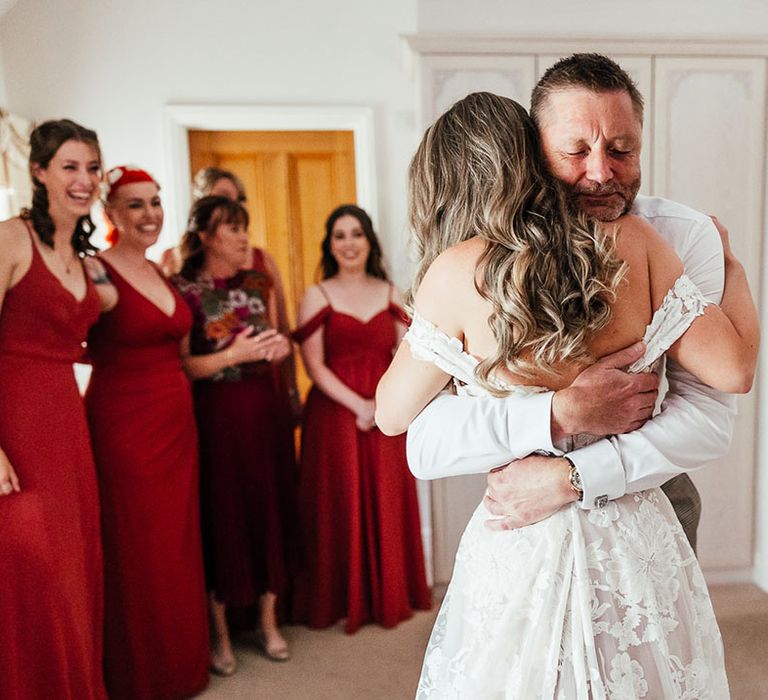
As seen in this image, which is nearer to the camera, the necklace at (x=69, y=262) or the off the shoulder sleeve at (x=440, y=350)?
the off the shoulder sleeve at (x=440, y=350)

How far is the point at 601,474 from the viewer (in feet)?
3.34

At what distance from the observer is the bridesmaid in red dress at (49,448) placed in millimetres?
1771

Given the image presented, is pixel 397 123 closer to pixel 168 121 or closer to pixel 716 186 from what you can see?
pixel 168 121

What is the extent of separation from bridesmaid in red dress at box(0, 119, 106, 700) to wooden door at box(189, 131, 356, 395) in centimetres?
151

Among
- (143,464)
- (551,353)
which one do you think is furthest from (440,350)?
(143,464)

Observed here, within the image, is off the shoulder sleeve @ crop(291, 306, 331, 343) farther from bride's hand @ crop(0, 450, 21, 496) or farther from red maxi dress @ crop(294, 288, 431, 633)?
bride's hand @ crop(0, 450, 21, 496)

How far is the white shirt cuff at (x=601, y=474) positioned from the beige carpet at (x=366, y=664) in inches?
63.2

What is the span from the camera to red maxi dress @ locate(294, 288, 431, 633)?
2707mm

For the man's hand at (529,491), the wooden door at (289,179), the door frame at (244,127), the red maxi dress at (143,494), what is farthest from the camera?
the wooden door at (289,179)

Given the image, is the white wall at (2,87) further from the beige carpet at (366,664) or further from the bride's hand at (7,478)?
the beige carpet at (366,664)

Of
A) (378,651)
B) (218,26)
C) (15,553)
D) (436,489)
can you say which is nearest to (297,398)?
(436,489)

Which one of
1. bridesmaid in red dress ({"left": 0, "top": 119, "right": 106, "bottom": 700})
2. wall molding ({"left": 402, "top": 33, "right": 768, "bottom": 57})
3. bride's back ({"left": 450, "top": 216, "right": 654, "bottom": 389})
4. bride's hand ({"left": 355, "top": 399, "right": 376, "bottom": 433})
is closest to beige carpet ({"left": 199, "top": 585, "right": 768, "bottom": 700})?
bridesmaid in red dress ({"left": 0, "top": 119, "right": 106, "bottom": 700})

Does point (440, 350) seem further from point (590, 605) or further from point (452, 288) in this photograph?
point (590, 605)

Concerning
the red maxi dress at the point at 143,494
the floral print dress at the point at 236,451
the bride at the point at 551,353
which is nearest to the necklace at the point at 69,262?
the red maxi dress at the point at 143,494
